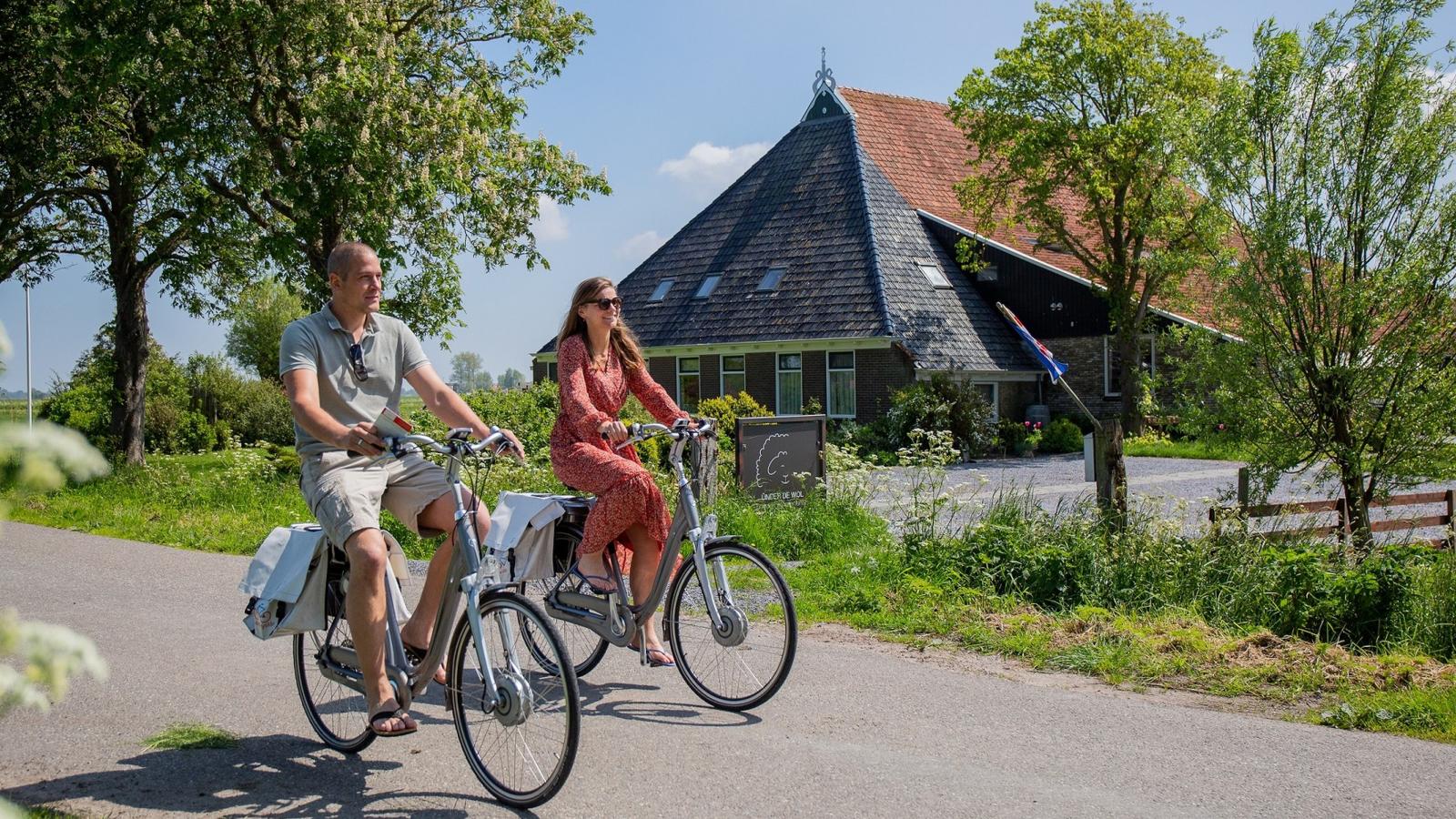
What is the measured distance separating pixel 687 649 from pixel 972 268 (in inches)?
1087

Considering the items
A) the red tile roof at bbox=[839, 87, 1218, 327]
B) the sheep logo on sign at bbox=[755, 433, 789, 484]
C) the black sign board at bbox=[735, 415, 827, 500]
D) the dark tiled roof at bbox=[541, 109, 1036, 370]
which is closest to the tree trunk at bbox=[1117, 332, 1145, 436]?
the dark tiled roof at bbox=[541, 109, 1036, 370]

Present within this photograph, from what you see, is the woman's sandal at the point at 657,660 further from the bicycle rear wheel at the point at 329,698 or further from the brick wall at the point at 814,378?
the brick wall at the point at 814,378

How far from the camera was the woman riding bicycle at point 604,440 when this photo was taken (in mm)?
5660

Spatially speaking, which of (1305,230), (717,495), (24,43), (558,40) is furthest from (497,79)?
(1305,230)

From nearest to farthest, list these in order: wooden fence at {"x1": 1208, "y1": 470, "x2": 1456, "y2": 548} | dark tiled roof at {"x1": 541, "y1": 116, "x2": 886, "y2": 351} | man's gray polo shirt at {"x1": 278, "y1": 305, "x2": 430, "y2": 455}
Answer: man's gray polo shirt at {"x1": 278, "y1": 305, "x2": 430, "y2": 455}
wooden fence at {"x1": 1208, "y1": 470, "x2": 1456, "y2": 548}
dark tiled roof at {"x1": 541, "y1": 116, "x2": 886, "y2": 351}

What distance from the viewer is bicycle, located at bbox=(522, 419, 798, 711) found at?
5359mm

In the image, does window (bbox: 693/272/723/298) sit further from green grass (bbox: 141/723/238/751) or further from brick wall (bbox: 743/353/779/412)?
green grass (bbox: 141/723/238/751)

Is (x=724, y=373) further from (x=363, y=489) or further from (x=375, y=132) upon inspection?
(x=363, y=489)

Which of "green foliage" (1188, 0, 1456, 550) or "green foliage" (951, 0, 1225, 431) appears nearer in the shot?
"green foliage" (1188, 0, 1456, 550)

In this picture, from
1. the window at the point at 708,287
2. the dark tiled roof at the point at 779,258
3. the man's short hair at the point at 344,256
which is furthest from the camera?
the window at the point at 708,287

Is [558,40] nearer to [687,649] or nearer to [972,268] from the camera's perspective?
[972,268]

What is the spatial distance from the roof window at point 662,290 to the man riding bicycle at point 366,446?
2904cm

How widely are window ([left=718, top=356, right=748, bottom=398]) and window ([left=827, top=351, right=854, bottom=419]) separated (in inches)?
99.6

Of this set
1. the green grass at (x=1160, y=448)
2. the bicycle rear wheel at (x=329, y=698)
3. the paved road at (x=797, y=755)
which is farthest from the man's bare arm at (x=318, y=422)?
the green grass at (x=1160, y=448)
